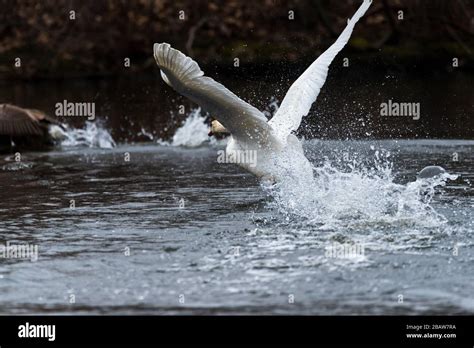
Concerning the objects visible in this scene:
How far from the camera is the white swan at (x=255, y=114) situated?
8.97 metres

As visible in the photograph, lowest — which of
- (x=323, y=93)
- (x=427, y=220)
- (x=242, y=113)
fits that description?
(x=427, y=220)

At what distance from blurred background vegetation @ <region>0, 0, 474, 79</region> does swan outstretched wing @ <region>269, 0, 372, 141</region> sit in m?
19.1

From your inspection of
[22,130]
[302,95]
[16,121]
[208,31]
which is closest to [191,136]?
[22,130]

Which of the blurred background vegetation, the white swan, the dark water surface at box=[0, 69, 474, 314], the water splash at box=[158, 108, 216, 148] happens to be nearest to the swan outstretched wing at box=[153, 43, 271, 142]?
the white swan

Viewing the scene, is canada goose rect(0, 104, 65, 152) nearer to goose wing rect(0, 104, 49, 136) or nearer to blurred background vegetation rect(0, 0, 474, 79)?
goose wing rect(0, 104, 49, 136)

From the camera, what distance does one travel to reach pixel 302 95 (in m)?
11.3

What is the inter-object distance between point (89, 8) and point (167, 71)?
27282 mm

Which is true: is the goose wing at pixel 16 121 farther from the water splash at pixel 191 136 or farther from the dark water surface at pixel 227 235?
the water splash at pixel 191 136

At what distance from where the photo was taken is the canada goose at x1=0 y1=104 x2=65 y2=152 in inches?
682

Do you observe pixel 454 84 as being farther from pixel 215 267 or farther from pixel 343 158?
pixel 215 267

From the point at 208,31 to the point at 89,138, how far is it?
57.2ft

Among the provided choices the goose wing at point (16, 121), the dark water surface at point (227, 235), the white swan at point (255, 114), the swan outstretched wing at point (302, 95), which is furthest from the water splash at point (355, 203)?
the goose wing at point (16, 121)

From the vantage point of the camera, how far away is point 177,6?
36.1 meters
